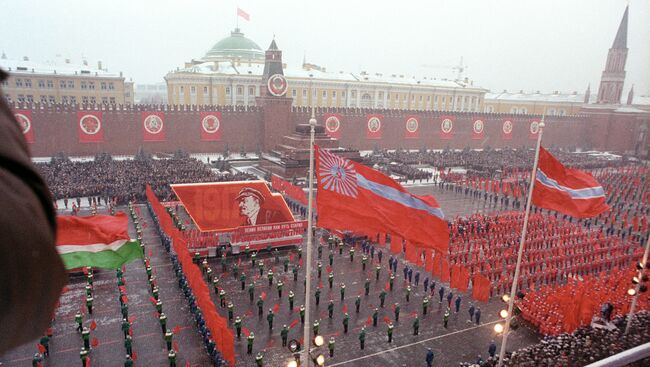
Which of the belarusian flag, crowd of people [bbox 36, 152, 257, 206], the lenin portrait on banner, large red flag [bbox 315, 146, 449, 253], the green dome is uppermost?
the green dome

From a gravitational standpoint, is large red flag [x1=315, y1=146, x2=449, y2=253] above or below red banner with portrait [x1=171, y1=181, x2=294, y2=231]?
above

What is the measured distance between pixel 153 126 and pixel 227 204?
26.5 metres

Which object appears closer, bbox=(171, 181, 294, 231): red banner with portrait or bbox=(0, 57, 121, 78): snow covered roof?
bbox=(171, 181, 294, 231): red banner with portrait

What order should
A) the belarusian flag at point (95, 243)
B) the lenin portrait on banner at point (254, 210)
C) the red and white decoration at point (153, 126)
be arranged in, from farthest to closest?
the red and white decoration at point (153, 126) → the lenin portrait on banner at point (254, 210) → the belarusian flag at point (95, 243)

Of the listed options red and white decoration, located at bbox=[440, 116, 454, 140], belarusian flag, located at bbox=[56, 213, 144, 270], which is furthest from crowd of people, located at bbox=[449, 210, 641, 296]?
red and white decoration, located at bbox=[440, 116, 454, 140]

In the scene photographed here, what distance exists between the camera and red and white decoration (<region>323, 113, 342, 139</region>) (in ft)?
149

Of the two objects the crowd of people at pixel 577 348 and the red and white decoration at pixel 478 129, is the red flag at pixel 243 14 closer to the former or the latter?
the red and white decoration at pixel 478 129

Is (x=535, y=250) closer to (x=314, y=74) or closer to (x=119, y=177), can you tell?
(x=119, y=177)

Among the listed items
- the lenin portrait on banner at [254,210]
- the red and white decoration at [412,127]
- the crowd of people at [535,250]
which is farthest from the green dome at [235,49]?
the crowd of people at [535,250]

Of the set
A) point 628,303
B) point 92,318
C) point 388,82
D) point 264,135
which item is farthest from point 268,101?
point 628,303

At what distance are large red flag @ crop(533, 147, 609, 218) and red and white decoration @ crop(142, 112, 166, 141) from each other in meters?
36.7

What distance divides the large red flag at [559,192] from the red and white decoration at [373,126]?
38810mm

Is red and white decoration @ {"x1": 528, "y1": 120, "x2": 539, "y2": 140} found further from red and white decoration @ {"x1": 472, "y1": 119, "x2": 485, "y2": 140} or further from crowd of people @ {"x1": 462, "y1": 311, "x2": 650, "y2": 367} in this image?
crowd of people @ {"x1": 462, "y1": 311, "x2": 650, "y2": 367}

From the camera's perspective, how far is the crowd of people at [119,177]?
81.1 feet
